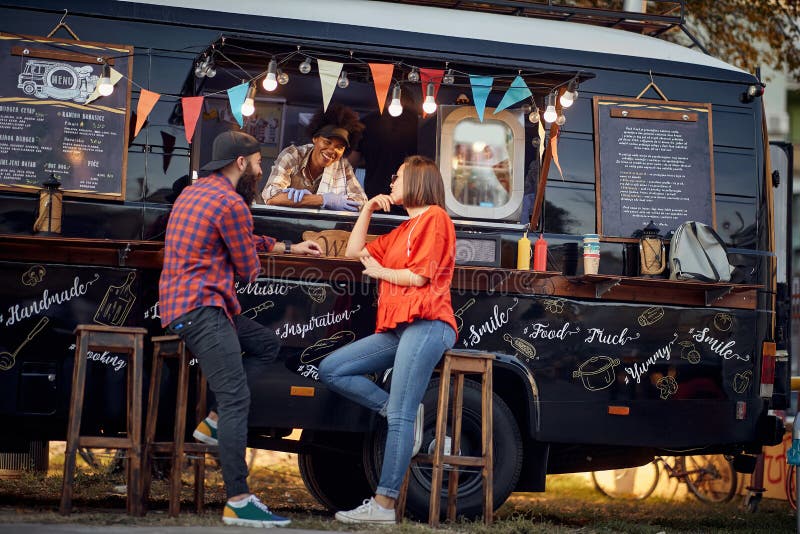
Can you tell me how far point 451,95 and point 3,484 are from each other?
451 cm

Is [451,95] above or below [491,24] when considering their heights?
below

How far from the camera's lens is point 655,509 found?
389 inches

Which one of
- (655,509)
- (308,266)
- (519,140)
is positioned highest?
(519,140)

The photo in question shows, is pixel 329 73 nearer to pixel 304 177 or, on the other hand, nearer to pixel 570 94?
pixel 304 177

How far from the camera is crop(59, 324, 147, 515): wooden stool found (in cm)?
574

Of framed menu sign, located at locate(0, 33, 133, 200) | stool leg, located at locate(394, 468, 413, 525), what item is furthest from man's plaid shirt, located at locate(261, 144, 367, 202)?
stool leg, located at locate(394, 468, 413, 525)

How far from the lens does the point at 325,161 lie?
730 centimetres

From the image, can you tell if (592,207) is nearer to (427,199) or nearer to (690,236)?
(690,236)

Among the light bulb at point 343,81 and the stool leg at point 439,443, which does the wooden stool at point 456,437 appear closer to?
the stool leg at point 439,443

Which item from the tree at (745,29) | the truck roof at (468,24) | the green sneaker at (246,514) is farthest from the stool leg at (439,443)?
the tree at (745,29)

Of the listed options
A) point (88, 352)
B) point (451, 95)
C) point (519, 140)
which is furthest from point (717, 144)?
point (88, 352)

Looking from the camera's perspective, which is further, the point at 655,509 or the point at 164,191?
the point at 655,509

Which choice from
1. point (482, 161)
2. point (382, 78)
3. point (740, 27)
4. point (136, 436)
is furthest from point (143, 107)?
point (740, 27)

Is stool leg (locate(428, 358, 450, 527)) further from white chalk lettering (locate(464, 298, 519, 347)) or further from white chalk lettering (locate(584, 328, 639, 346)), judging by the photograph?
white chalk lettering (locate(584, 328, 639, 346))
